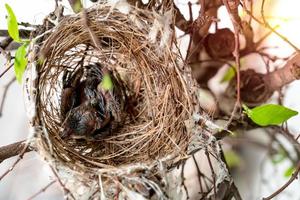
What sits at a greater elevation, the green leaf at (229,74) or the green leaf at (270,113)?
the green leaf at (270,113)

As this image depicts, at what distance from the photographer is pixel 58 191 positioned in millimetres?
988

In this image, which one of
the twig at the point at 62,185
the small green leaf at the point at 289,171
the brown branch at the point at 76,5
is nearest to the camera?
the twig at the point at 62,185

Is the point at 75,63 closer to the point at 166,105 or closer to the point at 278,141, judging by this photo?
the point at 166,105

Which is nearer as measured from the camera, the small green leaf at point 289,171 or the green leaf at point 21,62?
the green leaf at point 21,62

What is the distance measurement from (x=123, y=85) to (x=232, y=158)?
31 centimetres

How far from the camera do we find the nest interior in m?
0.74

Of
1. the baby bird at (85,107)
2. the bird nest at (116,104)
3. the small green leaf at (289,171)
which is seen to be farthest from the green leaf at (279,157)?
the baby bird at (85,107)

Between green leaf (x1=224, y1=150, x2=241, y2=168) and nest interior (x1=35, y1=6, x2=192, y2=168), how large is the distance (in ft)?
0.86

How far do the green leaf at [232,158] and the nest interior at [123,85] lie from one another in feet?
0.86

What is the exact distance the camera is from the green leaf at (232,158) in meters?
1.02

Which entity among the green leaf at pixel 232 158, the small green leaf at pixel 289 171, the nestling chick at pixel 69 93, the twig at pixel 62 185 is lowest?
the small green leaf at pixel 289 171

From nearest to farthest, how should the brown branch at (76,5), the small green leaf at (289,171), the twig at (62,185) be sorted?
the twig at (62,185) → the brown branch at (76,5) → the small green leaf at (289,171)

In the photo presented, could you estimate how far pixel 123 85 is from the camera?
0.89m

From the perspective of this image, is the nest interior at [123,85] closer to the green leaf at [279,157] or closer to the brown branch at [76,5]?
the brown branch at [76,5]
